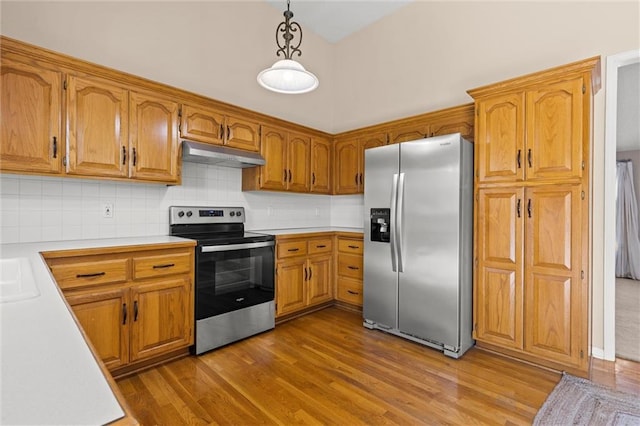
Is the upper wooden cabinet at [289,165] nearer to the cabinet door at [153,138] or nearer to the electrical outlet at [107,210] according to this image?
the cabinet door at [153,138]

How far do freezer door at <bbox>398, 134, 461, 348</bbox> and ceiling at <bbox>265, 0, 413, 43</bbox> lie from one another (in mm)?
2162

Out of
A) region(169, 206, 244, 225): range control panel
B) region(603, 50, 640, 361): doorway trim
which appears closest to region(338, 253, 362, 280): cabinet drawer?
region(169, 206, 244, 225): range control panel

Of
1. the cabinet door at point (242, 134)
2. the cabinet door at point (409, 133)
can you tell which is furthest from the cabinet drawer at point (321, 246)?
the cabinet door at point (409, 133)

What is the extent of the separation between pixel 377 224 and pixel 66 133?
2.59m

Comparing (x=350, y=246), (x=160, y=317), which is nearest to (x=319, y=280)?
(x=350, y=246)

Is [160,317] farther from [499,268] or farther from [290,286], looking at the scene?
[499,268]

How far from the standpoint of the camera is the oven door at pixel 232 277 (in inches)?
103

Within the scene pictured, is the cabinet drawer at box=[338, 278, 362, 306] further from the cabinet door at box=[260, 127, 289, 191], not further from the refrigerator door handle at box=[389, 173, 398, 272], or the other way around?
the cabinet door at box=[260, 127, 289, 191]

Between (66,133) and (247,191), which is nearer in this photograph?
(66,133)

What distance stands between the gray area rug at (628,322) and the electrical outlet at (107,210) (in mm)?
4311

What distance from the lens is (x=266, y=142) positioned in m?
3.43

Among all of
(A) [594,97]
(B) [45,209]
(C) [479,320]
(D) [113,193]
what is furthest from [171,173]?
(A) [594,97]

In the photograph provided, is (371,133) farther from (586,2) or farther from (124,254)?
(124,254)

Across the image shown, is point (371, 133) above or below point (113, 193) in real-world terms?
above
